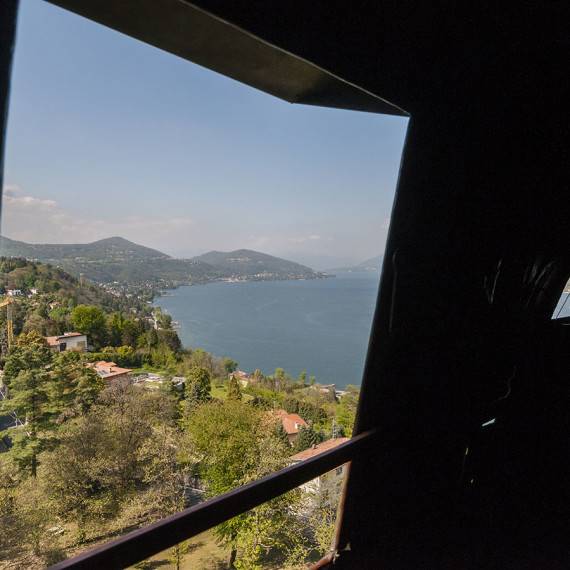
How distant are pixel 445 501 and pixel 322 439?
1.82 meters

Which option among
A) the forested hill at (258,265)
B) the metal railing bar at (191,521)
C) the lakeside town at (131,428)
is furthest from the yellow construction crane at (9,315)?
the forested hill at (258,265)

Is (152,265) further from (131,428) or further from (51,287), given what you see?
(131,428)

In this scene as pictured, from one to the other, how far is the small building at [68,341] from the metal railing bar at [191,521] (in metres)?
1.13

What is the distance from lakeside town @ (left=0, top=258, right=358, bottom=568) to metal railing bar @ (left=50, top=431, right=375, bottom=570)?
0.67 metres

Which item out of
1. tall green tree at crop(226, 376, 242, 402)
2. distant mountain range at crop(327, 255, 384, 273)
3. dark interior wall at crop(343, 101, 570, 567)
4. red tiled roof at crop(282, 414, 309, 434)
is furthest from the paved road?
red tiled roof at crop(282, 414, 309, 434)

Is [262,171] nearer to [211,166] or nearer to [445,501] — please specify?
[211,166]

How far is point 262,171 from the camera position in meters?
2.91

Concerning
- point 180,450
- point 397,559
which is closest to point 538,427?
point 397,559

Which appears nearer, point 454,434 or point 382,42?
point 382,42

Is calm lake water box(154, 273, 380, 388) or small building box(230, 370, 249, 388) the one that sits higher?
calm lake water box(154, 273, 380, 388)

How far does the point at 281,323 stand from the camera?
3.12 meters

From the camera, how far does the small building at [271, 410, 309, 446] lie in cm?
418

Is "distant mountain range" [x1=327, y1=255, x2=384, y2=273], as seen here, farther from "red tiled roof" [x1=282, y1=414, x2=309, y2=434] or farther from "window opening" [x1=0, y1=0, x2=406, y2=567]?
"red tiled roof" [x1=282, y1=414, x2=309, y2=434]

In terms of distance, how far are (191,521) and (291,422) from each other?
3.44m
